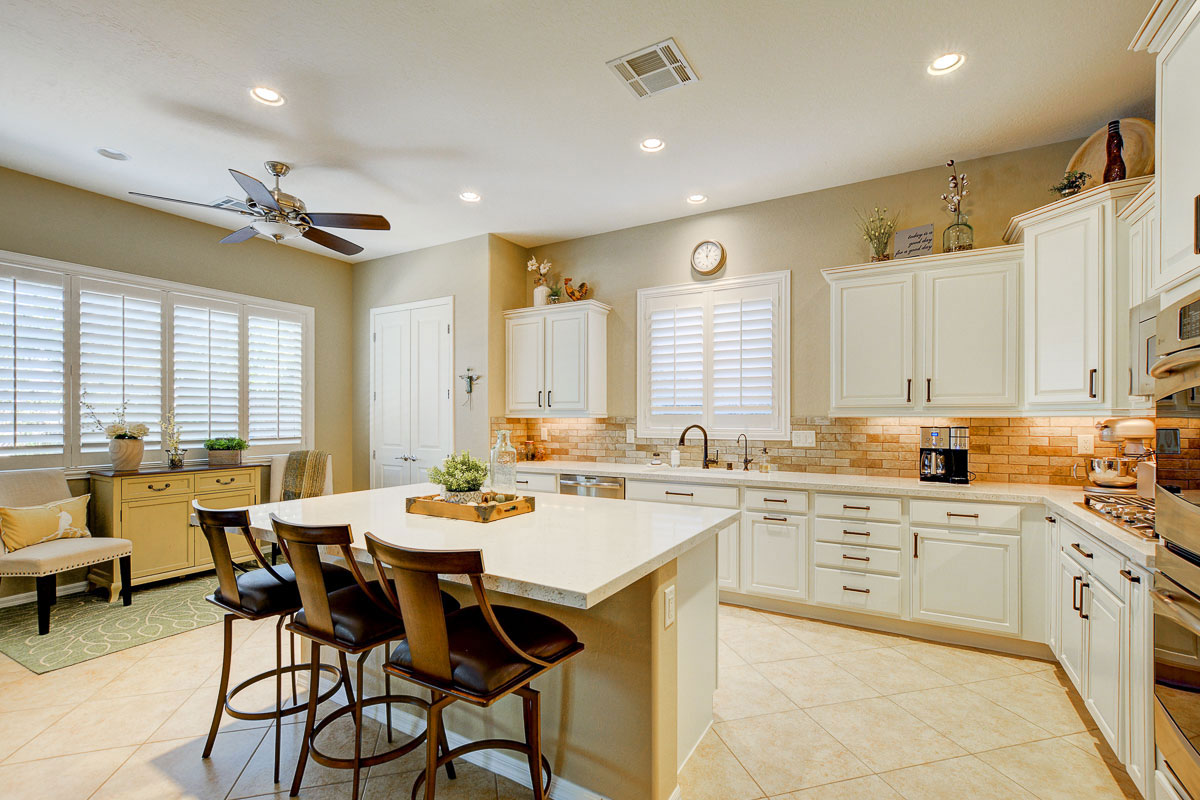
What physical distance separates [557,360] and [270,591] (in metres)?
3.14

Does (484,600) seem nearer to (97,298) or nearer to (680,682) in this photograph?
(680,682)

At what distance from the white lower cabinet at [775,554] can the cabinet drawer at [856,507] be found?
158 millimetres

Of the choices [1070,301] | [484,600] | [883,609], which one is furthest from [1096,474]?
[484,600]

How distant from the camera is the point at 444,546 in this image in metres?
1.84

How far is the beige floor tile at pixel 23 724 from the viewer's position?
7.57 ft

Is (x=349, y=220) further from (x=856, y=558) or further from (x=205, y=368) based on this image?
(x=856, y=558)

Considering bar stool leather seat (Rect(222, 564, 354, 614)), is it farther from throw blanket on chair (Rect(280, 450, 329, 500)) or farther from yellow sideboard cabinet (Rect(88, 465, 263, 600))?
throw blanket on chair (Rect(280, 450, 329, 500))

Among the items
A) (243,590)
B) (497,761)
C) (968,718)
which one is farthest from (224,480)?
(968,718)

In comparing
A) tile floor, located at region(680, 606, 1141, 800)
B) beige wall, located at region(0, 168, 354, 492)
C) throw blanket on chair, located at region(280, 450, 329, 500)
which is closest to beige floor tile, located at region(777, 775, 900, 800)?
tile floor, located at region(680, 606, 1141, 800)

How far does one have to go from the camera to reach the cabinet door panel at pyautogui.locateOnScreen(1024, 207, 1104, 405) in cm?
274

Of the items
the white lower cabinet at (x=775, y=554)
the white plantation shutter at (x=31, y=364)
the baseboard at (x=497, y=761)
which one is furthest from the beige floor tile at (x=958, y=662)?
the white plantation shutter at (x=31, y=364)

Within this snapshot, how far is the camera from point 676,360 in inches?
184

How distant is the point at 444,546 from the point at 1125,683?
7.91 ft

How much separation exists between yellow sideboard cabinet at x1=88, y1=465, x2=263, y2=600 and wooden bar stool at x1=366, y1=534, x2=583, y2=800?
3627mm
